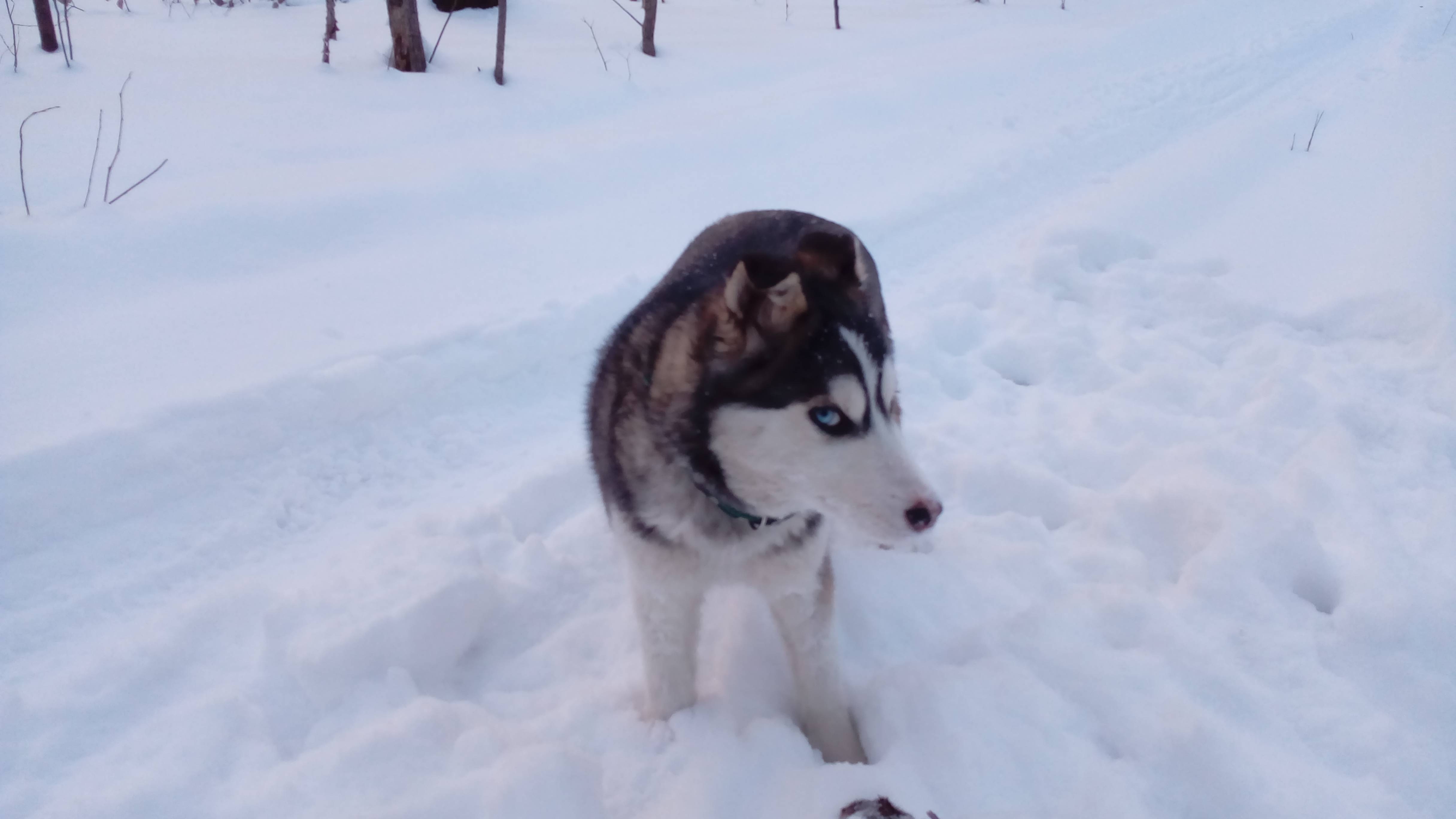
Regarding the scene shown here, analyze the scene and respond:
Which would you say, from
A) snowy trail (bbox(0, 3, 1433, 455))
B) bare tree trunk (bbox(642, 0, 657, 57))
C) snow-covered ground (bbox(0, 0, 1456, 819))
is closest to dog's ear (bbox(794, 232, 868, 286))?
snow-covered ground (bbox(0, 0, 1456, 819))

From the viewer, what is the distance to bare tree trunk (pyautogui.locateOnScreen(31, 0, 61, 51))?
690 cm

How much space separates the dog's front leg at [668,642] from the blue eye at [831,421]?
0.70 metres

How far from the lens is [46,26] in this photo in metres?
7.05

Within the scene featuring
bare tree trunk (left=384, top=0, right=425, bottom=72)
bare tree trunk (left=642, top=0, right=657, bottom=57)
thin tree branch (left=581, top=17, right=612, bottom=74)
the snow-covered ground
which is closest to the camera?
the snow-covered ground

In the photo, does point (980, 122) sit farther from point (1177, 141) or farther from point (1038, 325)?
point (1038, 325)

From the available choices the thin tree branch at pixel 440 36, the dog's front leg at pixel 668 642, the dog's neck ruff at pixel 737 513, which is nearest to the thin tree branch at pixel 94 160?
the thin tree branch at pixel 440 36

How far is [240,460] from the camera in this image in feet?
11.4

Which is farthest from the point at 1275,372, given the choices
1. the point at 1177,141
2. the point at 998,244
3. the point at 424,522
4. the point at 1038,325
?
the point at 1177,141

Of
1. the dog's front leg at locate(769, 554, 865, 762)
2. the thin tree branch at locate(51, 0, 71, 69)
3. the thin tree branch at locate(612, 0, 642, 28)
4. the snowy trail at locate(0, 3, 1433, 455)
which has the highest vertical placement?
the thin tree branch at locate(612, 0, 642, 28)

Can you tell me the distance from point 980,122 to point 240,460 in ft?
25.1

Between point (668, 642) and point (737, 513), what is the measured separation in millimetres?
589

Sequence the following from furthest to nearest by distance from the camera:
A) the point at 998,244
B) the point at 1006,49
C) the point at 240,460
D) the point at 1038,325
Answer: the point at 1006,49 → the point at 998,244 → the point at 1038,325 → the point at 240,460

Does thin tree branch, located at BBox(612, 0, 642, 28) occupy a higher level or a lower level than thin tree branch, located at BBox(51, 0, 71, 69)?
higher

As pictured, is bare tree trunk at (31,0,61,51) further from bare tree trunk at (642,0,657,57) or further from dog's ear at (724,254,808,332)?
dog's ear at (724,254,808,332)
